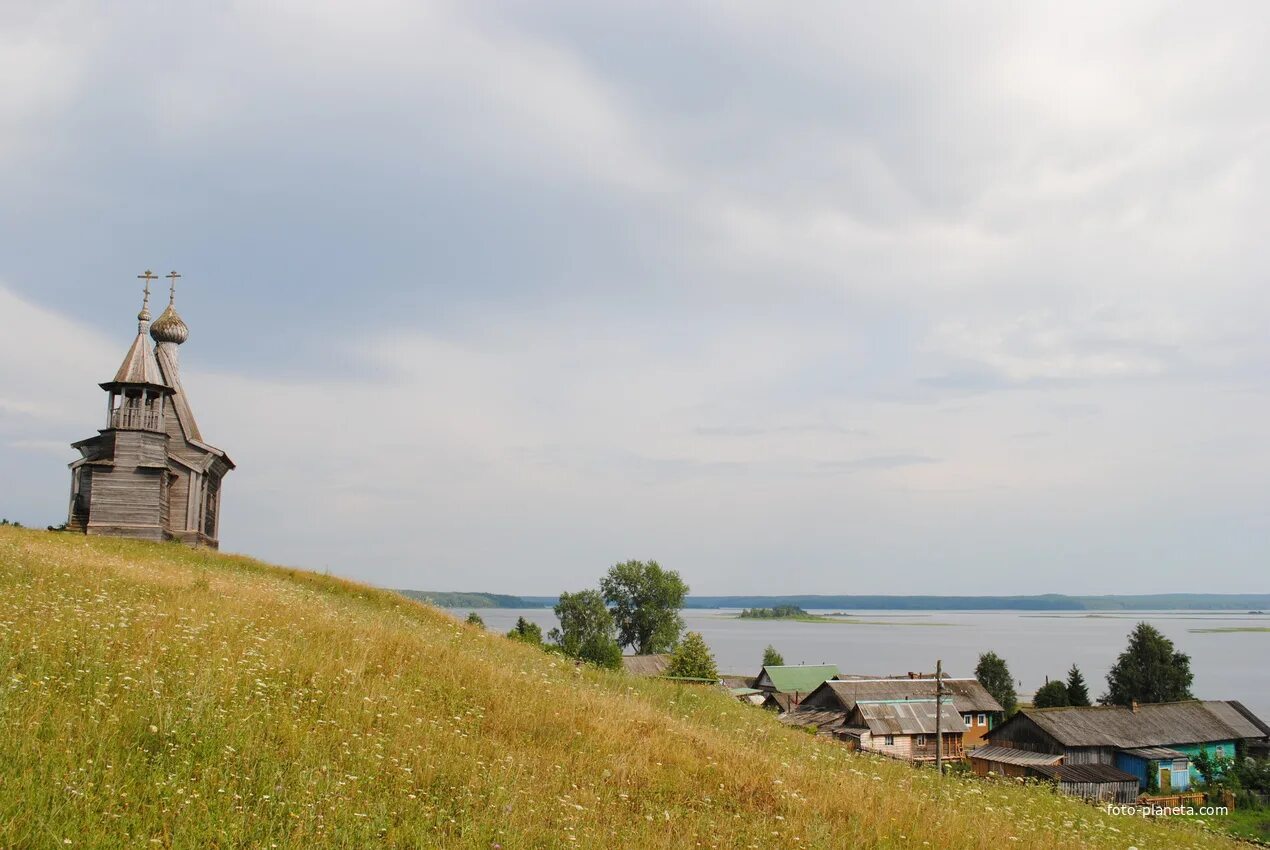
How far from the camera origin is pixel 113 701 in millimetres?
7691

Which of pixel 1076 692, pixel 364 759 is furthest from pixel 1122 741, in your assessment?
pixel 364 759

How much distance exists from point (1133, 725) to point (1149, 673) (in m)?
19.2

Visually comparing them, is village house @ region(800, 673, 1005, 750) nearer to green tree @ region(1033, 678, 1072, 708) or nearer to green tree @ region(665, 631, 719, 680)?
green tree @ region(1033, 678, 1072, 708)

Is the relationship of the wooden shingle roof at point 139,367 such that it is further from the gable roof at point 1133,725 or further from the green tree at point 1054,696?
the green tree at point 1054,696

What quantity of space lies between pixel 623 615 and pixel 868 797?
7317 centimetres

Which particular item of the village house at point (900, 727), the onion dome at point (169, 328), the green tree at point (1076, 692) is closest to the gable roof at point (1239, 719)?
the green tree at point (1076, 692)

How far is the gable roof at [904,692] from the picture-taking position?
50219mm

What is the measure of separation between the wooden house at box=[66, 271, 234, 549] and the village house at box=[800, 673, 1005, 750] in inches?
1443

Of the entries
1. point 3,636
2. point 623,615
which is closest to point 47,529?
point 3,636

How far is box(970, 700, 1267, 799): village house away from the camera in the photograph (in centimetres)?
4088

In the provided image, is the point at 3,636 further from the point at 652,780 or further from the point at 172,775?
the point at 652,780

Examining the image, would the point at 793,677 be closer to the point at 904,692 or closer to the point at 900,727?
the point at 904,692

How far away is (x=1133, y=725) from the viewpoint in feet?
142

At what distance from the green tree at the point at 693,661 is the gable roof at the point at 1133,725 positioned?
17.5m
